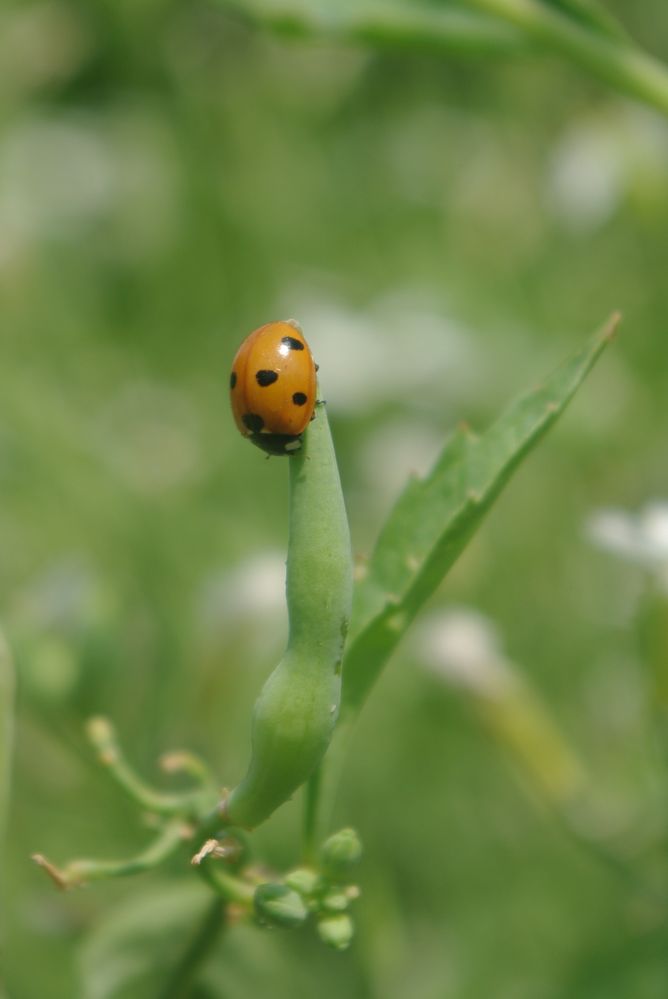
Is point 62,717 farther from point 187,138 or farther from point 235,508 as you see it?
point 187,138

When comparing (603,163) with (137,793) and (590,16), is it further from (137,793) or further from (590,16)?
(137,793)

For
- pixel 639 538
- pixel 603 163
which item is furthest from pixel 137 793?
pixel 603 163

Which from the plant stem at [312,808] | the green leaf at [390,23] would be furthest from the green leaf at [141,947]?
the green leaf at [390,23]

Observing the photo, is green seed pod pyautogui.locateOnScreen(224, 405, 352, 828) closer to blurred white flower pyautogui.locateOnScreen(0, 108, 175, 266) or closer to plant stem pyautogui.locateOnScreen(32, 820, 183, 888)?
plant stem pyautogui.locateOnScreen(32, 820, 183, 888)

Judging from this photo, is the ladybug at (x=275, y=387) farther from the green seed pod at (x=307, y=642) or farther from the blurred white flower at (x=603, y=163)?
the blurred white flower at (x=603, y=163)

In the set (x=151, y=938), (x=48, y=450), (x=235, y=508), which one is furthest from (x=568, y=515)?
(x=151, y=938)

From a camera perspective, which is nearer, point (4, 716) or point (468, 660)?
point (4, 716)
